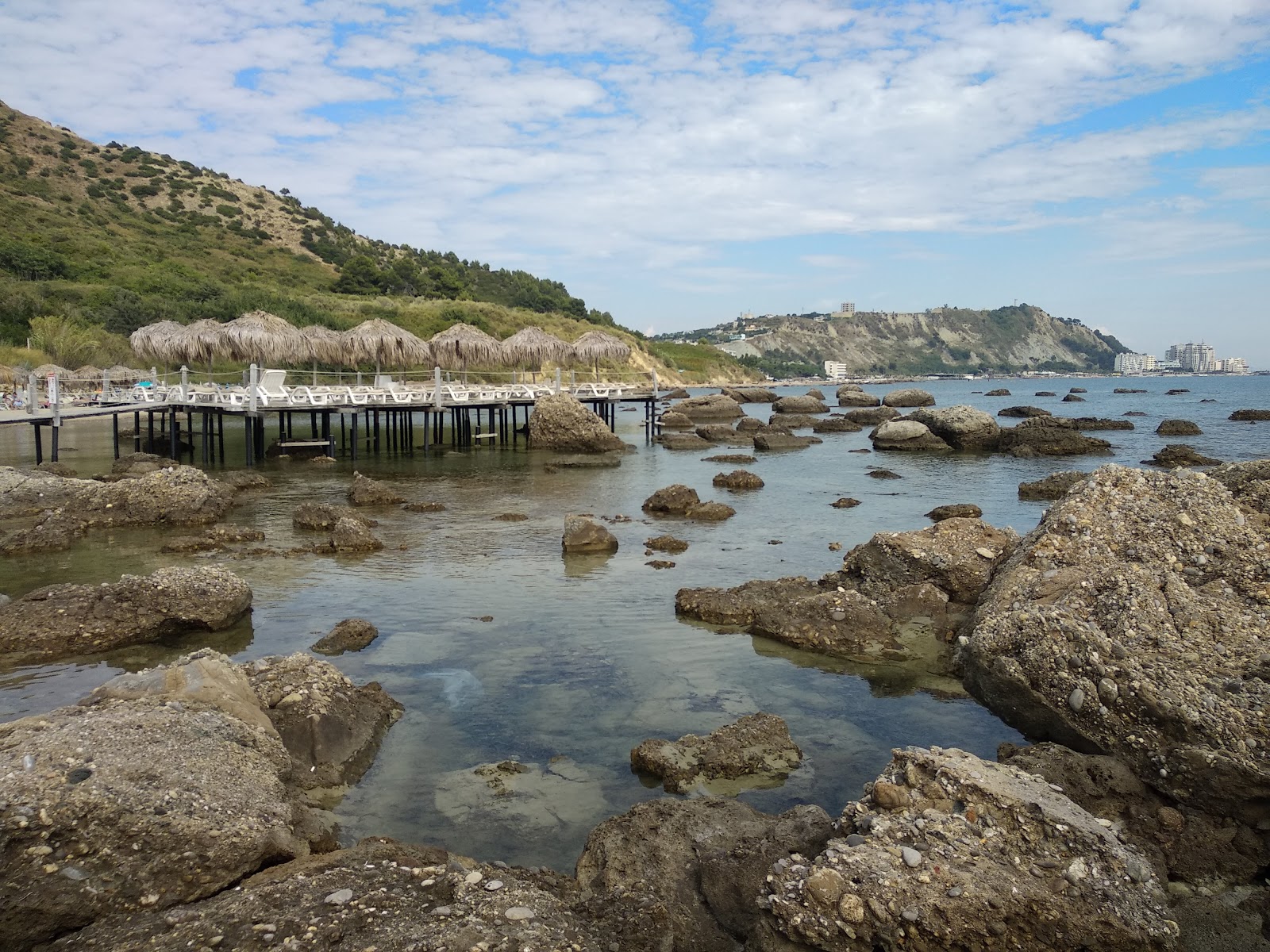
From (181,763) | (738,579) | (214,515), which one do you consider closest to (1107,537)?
(738,579)

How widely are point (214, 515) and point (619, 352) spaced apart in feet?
92.9

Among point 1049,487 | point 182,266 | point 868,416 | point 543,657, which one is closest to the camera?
point 543,657

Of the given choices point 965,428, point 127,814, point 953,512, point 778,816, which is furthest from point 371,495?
point 965,428

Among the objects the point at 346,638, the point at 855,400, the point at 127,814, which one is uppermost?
the point at 855,400

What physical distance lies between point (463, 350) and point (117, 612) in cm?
3012

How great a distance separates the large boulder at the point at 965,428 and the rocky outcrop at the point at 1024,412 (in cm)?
1838

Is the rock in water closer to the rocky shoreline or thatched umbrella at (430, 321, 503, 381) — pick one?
the rocky shoreline

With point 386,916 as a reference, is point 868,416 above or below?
above

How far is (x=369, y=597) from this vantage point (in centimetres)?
1405

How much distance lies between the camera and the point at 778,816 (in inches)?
266

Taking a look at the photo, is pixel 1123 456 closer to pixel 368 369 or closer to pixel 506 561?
pixel 506 561

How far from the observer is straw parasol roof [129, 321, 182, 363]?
117ft

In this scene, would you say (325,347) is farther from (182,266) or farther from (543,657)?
(182,266)

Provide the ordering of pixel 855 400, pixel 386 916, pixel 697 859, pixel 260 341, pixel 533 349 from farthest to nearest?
pixel 855 400
pixel 533 349
pixel 260 341
pixel 697 859
pixel 386 916
